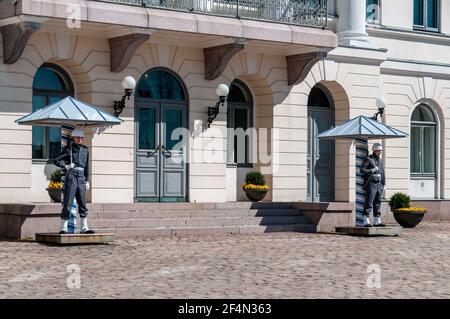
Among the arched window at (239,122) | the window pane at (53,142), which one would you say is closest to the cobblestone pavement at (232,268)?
the window pane at (53,142)

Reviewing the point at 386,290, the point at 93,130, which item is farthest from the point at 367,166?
the point at 386,290

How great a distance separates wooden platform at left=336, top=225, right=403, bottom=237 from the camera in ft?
82.1

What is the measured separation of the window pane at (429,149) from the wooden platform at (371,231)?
8659 millimetres

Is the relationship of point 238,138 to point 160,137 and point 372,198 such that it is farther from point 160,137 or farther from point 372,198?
point 372,198

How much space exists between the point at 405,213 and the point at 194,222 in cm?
642

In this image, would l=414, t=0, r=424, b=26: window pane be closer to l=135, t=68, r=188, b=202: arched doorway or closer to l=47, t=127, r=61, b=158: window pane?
l=135, t=68, r=188, b=202: arched doorway

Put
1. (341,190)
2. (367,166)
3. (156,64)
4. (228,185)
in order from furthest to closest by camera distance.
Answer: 1. (341,190)
2. (228,185)
3. (156,64)
4. (367,166)

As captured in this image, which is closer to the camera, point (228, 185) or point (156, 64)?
point (156, 64)

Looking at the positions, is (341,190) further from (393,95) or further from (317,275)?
(317,275)

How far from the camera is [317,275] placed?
55.9 ft
